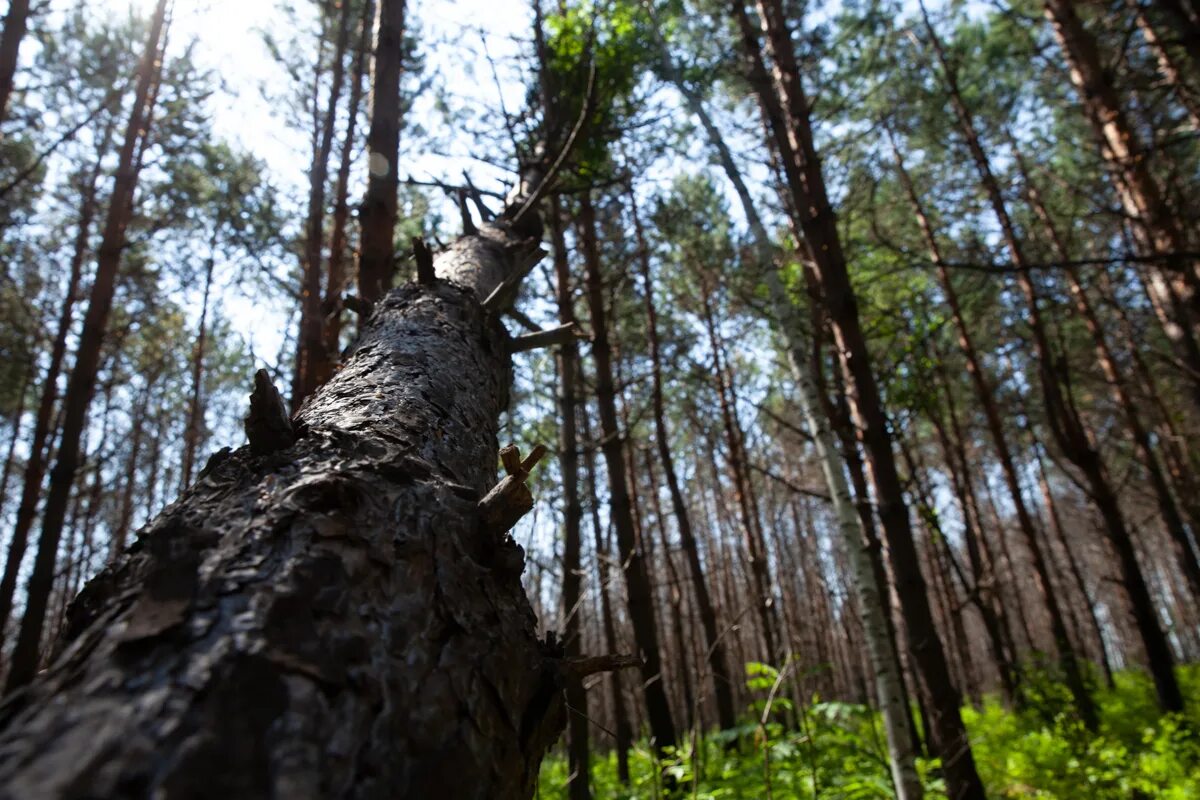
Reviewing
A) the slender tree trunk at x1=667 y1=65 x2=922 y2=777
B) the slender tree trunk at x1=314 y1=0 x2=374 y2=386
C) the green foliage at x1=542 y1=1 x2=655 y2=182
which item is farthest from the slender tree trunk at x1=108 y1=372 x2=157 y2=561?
the slender tree trunk at x1=667 y1=65 x2=922 y2=777

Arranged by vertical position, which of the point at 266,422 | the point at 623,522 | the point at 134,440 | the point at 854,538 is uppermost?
the point at 134,440

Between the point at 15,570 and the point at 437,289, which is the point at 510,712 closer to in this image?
the point at 437,289

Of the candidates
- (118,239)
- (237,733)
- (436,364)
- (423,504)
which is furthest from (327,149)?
(237,733)

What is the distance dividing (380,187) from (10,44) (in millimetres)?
3541

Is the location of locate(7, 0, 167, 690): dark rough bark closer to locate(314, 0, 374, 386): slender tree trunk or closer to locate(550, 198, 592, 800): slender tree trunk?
locate(314, 0, 374, 386): slender tree trunk

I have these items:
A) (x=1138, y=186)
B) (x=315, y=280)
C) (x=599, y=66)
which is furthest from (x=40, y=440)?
(x=1138, y=186)

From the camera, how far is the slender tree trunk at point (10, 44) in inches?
176

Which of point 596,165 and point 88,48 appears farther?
point 88,48

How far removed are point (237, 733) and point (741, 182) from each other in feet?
15.0

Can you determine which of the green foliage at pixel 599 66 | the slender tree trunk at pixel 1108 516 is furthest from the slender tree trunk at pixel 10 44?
the slender tree trunk at pixel 1108 516

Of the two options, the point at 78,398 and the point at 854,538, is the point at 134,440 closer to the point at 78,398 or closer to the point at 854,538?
the point at 78,398

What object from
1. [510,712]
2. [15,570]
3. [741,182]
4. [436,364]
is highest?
[741,182]

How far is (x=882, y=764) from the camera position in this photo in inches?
131

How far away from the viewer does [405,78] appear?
328 inches
